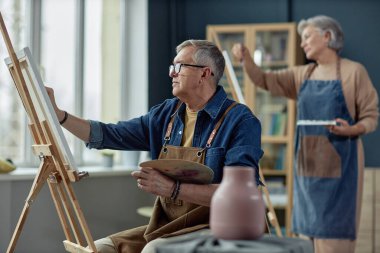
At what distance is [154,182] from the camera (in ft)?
7.78

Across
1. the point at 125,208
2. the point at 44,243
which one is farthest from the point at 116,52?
the point at 44,243

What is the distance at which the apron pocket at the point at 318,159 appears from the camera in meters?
4.00

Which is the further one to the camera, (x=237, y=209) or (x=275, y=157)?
(x=275, y=157)

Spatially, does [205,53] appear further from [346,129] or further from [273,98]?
[273,98]

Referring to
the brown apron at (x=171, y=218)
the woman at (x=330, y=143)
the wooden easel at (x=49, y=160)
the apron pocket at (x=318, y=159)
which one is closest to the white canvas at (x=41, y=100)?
the wooden easel at (x=49, y=160)

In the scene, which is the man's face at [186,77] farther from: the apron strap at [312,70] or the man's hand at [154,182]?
the apron strap at [312,70]

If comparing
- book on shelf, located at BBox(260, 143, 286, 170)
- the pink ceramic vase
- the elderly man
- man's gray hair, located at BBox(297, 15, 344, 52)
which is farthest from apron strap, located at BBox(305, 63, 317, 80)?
the pink ceramic vase

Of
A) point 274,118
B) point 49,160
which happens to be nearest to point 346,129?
point 274,118

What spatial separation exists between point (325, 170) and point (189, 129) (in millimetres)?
1588

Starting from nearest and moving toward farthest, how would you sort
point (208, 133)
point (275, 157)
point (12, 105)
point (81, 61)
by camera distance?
point (208, 133) → point (12, 105) → point (81, 61) → point (275, 157)

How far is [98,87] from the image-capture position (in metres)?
5.27

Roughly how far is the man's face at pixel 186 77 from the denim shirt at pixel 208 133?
0.08m

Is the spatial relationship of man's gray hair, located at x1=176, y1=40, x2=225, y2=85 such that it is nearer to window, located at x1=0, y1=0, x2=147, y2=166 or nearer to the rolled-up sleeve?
the rolled-up sleeve

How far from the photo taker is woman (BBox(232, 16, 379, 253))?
3992mm
